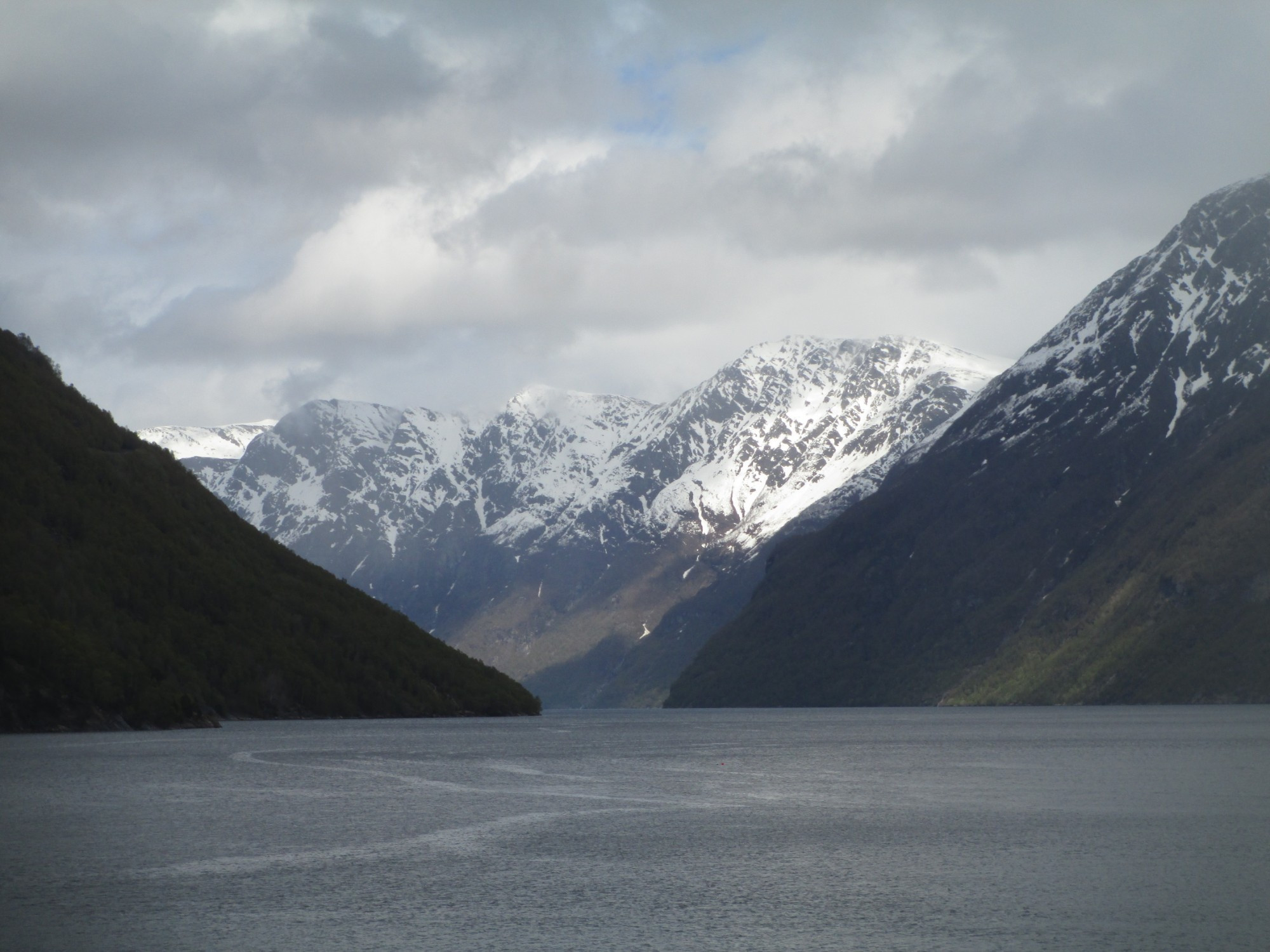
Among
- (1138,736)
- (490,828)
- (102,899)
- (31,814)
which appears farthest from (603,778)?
(1138,736)

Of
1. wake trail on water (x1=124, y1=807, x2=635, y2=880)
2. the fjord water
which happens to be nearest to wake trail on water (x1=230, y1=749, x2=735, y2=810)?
the fjord water

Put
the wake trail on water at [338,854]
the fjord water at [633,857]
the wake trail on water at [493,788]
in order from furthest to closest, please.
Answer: the wake trail on water at [493,788]
the wake trail on water at [338,854]
the fjord water at [633,857]

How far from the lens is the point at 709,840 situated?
7038cm

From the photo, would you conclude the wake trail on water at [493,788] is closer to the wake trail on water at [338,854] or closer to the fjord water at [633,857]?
the fjord water at [633,857]

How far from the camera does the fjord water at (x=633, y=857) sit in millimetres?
45719

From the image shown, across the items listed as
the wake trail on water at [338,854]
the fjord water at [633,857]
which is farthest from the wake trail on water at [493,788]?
the wake trail on water at [338,854]

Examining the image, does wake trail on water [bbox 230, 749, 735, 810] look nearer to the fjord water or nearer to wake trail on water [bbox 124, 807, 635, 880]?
the fjord water

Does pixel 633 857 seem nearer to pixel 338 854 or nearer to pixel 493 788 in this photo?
pixel 338 854

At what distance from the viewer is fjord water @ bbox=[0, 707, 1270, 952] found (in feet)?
150

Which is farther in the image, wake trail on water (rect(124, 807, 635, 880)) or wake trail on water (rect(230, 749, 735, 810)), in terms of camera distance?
wake trail on water (rect(230, 749, 735, 810))

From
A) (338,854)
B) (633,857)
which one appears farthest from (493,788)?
(633,857)

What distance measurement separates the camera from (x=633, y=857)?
6412cm

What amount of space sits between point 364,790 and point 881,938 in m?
62.6

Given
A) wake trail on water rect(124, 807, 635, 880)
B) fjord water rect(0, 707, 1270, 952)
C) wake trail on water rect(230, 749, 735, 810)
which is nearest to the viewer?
fjord water rect(0, 707, 1270, 952)
